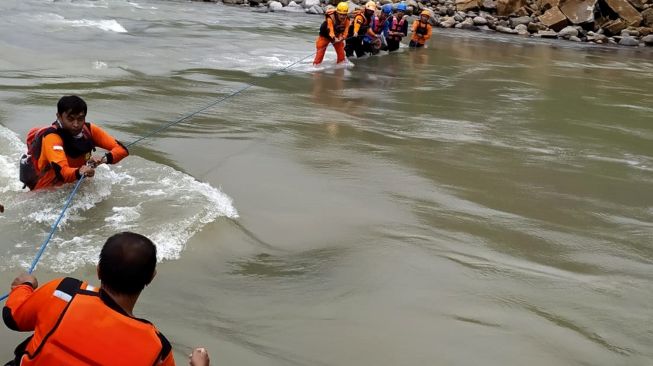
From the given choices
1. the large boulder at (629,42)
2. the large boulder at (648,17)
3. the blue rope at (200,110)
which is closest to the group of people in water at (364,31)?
the blue rope at (200,110)

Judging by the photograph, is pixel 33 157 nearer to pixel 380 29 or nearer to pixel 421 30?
pixel 380 29

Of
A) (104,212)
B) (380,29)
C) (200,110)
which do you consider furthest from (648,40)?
(104,212)

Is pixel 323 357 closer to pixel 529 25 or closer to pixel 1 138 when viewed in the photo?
pixel 1 138

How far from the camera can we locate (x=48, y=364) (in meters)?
2.00

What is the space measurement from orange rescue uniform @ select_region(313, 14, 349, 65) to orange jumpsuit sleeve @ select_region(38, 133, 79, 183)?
25.7ft

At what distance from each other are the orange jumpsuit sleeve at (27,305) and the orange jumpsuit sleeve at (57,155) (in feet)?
6.69

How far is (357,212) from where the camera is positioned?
500 centimetres

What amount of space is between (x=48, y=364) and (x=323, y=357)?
1.49m

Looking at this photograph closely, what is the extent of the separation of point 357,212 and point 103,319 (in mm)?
3151

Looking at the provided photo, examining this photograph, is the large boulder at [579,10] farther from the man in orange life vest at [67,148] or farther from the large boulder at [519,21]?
the man in orange life vest at [67,148]

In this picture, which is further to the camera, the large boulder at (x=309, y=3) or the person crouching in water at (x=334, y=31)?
the large boulder at (x=309, y=3)

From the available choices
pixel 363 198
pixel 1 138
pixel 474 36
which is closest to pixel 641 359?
pixel 363 198

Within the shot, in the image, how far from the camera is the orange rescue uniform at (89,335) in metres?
1.98

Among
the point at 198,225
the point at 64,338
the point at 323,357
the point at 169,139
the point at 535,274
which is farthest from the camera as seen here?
the point at 169,139
